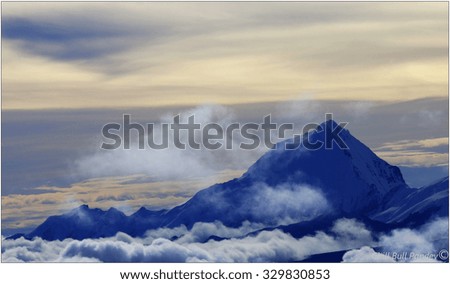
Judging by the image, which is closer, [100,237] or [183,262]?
[183,262]

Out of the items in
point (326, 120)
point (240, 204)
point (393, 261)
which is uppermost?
point (326, 120)

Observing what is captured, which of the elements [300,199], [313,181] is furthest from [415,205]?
[300,199]

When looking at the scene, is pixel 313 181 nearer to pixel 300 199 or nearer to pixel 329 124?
pixel 300 199

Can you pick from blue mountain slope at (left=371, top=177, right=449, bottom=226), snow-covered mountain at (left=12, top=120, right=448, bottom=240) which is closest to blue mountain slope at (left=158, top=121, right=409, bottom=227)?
snow-covered mountain at (left=12, top=120, right=448, bottom=240)

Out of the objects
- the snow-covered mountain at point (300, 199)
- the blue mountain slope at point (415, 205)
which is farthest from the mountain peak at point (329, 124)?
the blue mountain slope at point (415, 205)

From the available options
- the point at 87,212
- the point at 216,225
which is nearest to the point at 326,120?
the point at 216,225

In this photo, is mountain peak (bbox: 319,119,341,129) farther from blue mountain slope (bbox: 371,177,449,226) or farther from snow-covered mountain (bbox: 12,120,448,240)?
blue mountain slope (bbox: 371,177,449,226)

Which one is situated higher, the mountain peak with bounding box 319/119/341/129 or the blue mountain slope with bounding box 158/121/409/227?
the mountain peak with bounding box 319/119/341/129

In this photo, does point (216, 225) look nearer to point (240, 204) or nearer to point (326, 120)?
point (240, 204)
